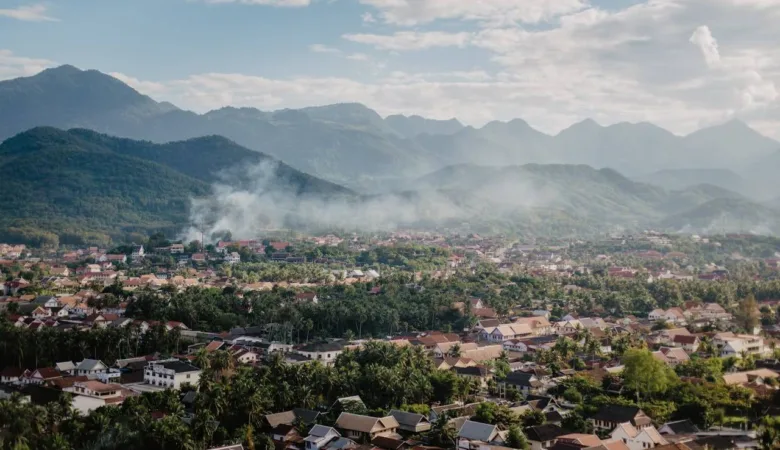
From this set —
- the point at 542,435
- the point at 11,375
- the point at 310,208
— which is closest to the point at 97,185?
the point at 310,208

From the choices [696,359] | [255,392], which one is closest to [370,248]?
[696,359]

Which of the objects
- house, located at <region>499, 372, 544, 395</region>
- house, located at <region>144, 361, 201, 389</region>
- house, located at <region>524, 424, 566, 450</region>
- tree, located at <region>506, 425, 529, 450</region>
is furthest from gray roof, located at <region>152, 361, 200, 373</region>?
tree, located at <region>506, 425, 529, 450</region>

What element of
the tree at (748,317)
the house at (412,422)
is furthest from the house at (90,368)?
the tree at (748,317)

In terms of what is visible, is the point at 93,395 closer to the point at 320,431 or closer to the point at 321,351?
the point at 320,431

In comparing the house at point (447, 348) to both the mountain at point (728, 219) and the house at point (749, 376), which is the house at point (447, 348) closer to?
the house at point (749, 376)

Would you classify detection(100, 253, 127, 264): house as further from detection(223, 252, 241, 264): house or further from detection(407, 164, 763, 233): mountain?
detection(407, 164, 763, 233): mountain

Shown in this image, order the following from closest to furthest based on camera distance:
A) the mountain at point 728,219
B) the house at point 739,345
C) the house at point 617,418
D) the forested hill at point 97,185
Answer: the house at point 617,418, the house at point 739,345, the forested hill at point 97,185, the mountain at point 728,219
